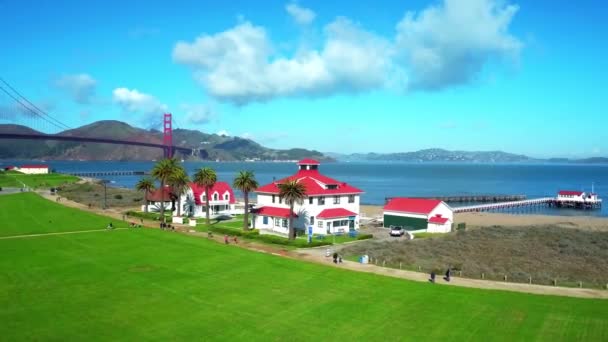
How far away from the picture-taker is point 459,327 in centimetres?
2705

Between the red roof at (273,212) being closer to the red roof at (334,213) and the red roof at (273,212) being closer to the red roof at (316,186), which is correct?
the red roof at (316,186)

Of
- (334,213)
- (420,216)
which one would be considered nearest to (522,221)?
(420,216)

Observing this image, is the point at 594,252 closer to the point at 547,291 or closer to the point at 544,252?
the point at 544,252

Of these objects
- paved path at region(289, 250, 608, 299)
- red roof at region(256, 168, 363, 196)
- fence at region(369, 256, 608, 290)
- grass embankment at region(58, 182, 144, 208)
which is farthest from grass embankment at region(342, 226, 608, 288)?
grass embankment at region(58, 182, 144, 208)

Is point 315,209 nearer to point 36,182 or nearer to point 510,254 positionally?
point 510,254

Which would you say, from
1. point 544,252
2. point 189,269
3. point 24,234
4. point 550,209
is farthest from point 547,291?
point 550,209

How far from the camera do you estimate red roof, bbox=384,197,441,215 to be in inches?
2596

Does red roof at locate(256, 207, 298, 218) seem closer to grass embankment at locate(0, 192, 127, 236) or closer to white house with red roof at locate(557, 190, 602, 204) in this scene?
grass embankment at locate(0, 192, 127, 236)

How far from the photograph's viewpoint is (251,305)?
1202 inches

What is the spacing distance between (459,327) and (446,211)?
41507 mm

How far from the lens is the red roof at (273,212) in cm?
6184

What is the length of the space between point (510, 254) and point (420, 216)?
16665 mm

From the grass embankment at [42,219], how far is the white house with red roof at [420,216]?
3684cm

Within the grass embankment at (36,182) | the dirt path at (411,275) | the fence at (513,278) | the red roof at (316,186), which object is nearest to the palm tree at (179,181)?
the red roof at (316,186)
